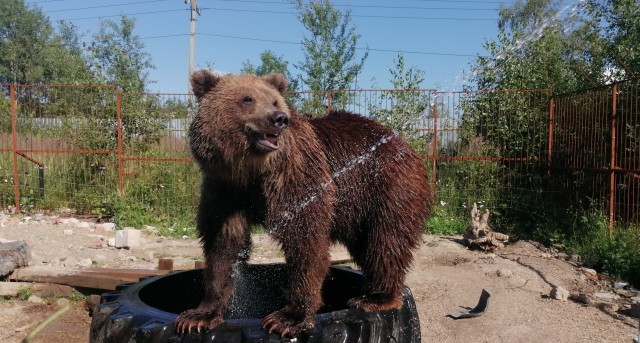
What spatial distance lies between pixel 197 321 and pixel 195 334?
0.58ft

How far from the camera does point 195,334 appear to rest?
2.38 metres

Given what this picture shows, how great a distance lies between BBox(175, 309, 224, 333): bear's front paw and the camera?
2.43 m

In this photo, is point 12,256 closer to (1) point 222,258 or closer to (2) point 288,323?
(1) point 222,258

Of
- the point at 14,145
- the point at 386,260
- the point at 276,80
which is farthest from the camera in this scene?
the point at 14,145

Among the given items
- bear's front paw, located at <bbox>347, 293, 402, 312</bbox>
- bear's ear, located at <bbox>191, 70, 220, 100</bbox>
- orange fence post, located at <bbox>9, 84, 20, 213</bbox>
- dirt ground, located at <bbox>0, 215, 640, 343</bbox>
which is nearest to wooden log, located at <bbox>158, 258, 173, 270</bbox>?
dirt ground, located at <bbox>0, 215, 640, 343</bbox>

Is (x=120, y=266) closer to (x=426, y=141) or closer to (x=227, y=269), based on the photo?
(x=227, y=269)

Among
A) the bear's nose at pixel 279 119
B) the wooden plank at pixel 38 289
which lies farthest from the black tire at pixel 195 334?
the wooden plank at pixel 38 289

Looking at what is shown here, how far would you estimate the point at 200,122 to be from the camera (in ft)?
10.2

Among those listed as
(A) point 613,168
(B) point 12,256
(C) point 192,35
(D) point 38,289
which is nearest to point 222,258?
(D) point 38,289

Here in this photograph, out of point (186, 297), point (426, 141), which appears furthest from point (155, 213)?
point (186, 297)

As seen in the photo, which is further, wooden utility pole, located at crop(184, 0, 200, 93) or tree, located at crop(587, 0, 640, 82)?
wooden utility pole, located at crop(184, 0, 200, 93)

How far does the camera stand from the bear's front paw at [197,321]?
243cm

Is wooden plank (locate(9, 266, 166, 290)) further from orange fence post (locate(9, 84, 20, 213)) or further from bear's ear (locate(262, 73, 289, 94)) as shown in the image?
orange fence post (locate(9, 84, 20, 213))

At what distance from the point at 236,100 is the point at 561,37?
1269cm
